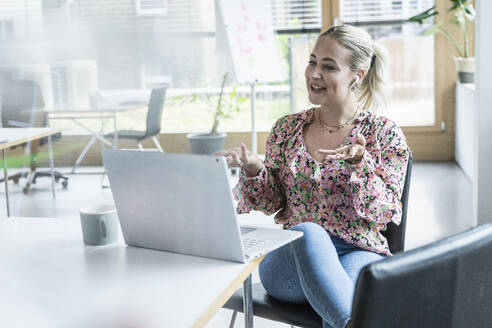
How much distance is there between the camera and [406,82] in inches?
226

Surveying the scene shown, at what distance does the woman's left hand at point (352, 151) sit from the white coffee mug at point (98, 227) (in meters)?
0.57

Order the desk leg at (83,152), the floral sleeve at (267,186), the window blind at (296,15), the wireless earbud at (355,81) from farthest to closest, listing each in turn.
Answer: the window blind at (296,15)
the desk leg at (83,152)
the wireless earbud at (355,81)
the floral sleeve at (267,186)

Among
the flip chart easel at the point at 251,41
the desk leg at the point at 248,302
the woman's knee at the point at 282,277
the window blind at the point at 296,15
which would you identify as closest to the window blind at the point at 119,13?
the flip chart easel at the point at 251,41

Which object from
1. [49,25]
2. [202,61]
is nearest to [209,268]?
[49,25]

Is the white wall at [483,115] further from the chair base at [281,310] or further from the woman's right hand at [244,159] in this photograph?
the chair base at [281,310]

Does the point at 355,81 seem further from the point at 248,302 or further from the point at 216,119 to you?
the point at 216,119

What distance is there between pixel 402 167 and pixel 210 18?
115 inches

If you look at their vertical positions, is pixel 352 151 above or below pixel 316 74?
below

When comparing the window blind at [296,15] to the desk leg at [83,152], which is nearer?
the desk leg at [83,152]

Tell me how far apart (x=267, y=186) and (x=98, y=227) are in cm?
60

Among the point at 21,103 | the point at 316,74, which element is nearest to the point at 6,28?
the point at 21,103

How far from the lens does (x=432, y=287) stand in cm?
90

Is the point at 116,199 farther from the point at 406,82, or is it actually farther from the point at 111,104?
the point at 406,82

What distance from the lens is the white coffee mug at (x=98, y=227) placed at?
1.41 meters
